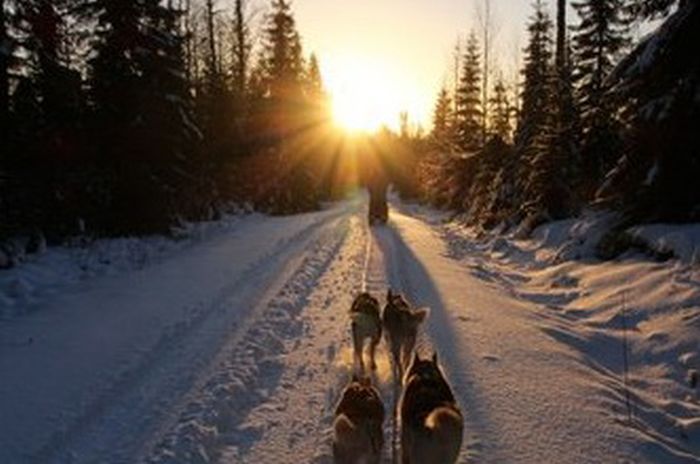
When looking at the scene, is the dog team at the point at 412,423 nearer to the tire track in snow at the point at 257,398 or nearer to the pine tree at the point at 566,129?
the tire track in snow at the point at 257,398

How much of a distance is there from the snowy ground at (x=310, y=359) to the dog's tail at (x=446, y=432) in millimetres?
1369

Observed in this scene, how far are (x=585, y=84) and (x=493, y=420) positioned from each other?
79.4 feet

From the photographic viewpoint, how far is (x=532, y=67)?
33.4 meters

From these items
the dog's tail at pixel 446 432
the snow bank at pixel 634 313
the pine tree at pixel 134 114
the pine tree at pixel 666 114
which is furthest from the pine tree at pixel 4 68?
the dog's tail at pixel 446 432

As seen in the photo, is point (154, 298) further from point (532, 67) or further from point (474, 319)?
point (532, 67)

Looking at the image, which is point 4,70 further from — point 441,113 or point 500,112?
point 441,113

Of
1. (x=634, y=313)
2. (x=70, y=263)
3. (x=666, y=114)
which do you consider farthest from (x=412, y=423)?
(x=70, y=263)

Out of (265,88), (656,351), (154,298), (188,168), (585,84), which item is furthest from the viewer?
(265,88)

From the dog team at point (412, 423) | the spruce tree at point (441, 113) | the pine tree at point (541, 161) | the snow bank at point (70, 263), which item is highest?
the spruce tree at point (441, 113)

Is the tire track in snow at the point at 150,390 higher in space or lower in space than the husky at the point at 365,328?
lower

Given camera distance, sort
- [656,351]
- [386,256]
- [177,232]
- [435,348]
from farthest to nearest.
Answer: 1. [177,232]
2. [386,256]
3. [435,348]
4. [656,351]

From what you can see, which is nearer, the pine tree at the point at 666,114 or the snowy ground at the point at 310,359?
the snowy ground at the point at 310,359

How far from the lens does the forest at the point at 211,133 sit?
37.2 ft

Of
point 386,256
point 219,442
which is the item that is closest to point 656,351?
point 219,442
